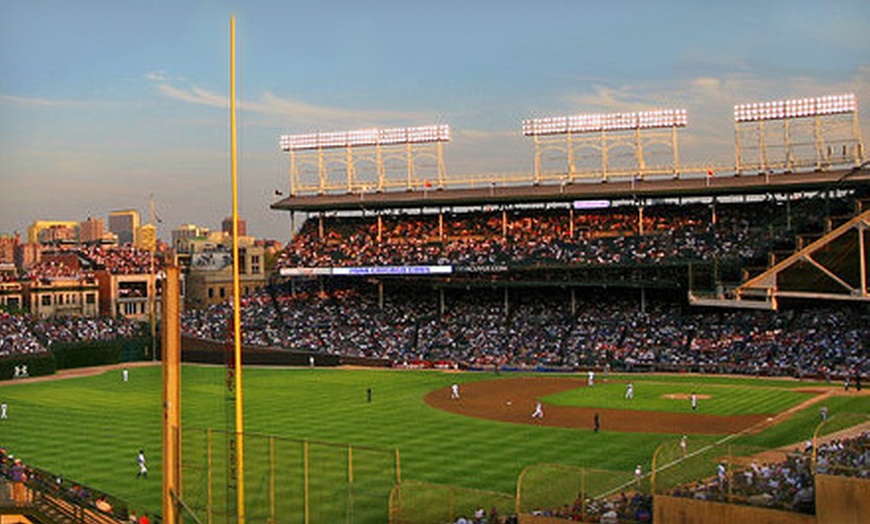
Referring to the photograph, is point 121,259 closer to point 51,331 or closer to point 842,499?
point 51,331

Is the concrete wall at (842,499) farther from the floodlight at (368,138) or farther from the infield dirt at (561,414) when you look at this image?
the floodlight at (368,138)

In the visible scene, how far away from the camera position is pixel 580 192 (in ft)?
222

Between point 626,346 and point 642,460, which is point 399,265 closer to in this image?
point 626,346

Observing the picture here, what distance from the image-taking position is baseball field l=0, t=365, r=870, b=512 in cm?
3014

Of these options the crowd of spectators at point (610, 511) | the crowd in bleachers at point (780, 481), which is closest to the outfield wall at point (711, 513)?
the crowd in bleachers at point (780, 481)

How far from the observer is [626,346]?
58.6 m

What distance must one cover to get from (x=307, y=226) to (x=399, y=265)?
48.6 feet

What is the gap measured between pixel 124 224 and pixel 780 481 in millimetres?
156828

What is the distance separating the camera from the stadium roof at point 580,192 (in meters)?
61.9

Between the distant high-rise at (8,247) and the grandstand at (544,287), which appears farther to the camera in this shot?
the distant high-rise at (8,247)

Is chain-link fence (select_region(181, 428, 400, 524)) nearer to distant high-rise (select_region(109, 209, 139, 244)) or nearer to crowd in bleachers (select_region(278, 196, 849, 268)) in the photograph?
crowd in bleachers (select_region(278, 196, 849, 268))

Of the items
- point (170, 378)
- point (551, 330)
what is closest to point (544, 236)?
point (551, 330)

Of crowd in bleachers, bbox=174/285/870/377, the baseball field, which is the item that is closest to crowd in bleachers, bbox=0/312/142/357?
crowd in bleachers, bbox=174/285/870/377

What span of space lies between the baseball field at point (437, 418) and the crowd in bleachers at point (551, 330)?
3367 millimetres
